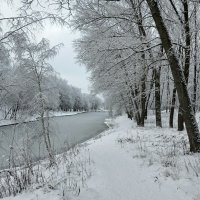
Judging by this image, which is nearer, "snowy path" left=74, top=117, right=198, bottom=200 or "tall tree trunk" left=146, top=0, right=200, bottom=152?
"snowy path" left=74, top=117, right=198, bottom=200

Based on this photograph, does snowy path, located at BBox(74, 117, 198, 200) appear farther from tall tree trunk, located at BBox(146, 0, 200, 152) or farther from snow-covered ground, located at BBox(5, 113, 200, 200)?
tall tree trunk, located at BBox(146, 0, 200, 152)

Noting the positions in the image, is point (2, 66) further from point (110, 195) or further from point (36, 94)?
point (110, 195)

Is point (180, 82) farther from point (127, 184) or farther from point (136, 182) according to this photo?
point (127, 184)

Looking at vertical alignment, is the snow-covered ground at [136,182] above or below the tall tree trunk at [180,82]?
below

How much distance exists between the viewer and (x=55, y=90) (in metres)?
15.1

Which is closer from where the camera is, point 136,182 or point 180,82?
point 136,182

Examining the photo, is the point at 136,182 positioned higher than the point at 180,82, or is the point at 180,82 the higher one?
the point at 180,82

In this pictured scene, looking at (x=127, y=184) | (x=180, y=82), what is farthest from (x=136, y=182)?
(x=180, y=82)

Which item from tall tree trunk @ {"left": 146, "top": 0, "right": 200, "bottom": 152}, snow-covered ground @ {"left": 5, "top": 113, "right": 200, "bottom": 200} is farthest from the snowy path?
tall tree trunk @ {"left": 146, "top": 0, "right": 200, "bottom": 152}

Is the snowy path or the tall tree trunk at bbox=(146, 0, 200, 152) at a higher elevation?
the tall tree trunk at bbox=(146, 0, 200, 152)

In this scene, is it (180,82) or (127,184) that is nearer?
(127,184)

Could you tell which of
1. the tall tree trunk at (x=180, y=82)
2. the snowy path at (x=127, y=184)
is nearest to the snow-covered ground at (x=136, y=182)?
the snowy path at (x=127, y=184)

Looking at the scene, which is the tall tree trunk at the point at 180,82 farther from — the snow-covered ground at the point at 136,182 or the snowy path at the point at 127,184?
the snowy path at the point at 127,184

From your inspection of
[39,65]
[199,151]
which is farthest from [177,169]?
[39,65]
